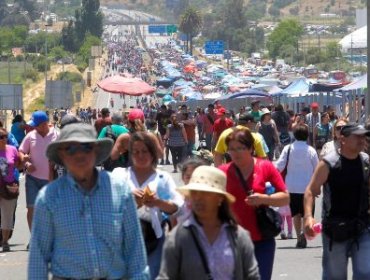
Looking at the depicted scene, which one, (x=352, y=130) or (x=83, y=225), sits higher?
(x=352, y=130)

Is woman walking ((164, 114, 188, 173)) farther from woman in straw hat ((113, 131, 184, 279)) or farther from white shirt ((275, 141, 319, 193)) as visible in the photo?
woman in straw hat ((113, 131, 184, 279))

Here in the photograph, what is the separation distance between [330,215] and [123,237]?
2568 mm

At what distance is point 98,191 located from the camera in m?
6.54

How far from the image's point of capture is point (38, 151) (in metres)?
14.3

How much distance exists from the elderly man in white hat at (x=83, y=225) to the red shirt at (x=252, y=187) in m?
2.05

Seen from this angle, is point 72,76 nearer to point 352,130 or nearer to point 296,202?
point 296,202

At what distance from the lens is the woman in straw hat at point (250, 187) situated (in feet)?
28.0

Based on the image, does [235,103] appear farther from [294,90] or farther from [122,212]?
[122,212]

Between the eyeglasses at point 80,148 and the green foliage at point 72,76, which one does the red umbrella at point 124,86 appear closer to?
the eyeglasses at point 80,148

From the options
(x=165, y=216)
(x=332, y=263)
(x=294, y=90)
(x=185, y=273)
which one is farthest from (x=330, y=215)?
(x=294, y=90)

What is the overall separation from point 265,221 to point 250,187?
0.79 ft

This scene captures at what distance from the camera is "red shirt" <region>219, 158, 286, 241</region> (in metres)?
8.58

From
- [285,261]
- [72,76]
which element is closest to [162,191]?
[285,261]

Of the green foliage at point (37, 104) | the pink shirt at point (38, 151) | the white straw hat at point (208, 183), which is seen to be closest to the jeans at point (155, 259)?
the white straw hat at point (208, 183)
